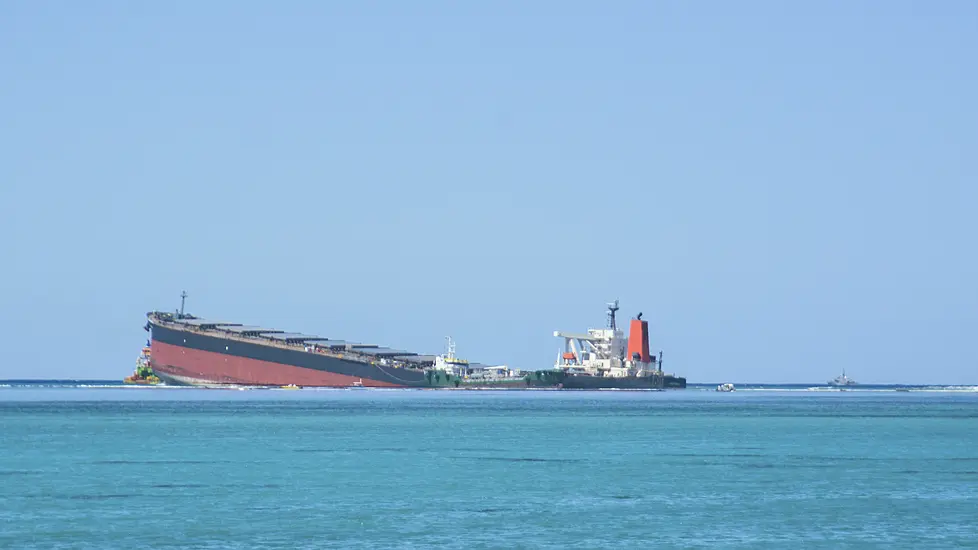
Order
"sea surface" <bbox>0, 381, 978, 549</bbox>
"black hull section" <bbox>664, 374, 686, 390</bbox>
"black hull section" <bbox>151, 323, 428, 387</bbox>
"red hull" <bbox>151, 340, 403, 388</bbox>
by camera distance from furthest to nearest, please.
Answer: "black hull section" <bbox>664, 374, 686, 390</bbox> < "red hull" <bbox>151, 340, 403, 388</bbox> < "black hull section" <bbox>151, 323, 428, 387</bbox> < "sea surface" <bbox>0, 381, 978, 549</bbox>

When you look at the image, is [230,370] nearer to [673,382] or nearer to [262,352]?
[262,352]

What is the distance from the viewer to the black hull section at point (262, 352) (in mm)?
150000

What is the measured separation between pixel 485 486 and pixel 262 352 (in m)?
110

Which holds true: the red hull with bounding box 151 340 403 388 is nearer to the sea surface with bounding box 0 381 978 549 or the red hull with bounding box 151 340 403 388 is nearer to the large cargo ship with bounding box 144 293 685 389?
the large cargo ship with bounding box 144 293 685 389

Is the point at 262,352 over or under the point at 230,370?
over

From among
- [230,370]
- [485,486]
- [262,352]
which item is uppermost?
[262,352]

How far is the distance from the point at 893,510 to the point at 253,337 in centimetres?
11926

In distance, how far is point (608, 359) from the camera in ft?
538

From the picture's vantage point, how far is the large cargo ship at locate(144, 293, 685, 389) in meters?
151

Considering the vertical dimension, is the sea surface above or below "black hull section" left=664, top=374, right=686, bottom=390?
below

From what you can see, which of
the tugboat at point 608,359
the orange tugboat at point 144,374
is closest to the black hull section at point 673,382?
the tugboat at point 608,359

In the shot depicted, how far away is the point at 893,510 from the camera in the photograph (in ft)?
124

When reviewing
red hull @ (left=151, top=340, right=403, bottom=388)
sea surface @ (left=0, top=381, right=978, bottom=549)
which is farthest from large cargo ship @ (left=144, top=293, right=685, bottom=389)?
sea surface @ (left=0, top=381, right=978, bottom=549)

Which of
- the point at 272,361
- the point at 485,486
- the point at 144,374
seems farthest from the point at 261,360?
the point at 485,486
